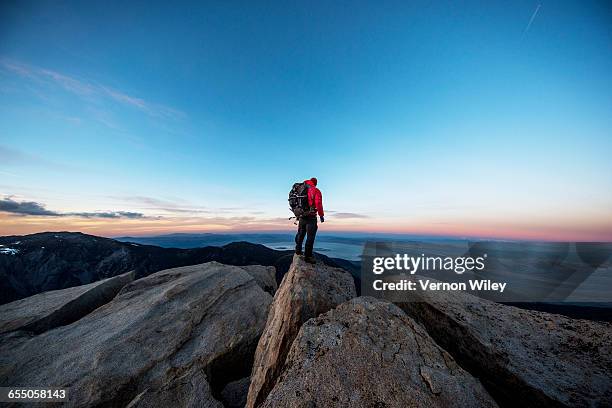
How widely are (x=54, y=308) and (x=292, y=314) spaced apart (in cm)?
1594

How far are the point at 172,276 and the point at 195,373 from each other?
9046 mm

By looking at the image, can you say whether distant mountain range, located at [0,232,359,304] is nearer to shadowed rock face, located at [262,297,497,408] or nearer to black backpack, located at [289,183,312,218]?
black backpack, located at [289,183,312,218]

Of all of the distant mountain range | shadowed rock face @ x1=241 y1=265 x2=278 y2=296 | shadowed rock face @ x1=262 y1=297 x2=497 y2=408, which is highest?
shadowed rock face @ x1=262 y1=297 x2=497 y2=408

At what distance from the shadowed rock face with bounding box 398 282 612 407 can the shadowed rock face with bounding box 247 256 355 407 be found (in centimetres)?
373

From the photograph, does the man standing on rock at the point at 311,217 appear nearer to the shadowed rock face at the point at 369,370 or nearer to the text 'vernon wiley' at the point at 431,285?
the text 'vernon wiley' at the point at 431,285

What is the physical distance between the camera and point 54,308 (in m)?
13.6

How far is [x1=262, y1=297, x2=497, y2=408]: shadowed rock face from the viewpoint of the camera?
4566 millimetres

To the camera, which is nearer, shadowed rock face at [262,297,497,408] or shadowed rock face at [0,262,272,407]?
shadowed rock face at [262,297,497,408]

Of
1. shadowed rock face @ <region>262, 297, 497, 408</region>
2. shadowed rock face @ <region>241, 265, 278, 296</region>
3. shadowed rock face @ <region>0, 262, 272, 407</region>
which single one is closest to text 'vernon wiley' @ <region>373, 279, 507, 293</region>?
shadowed rock face @ <region>262, 297, 497, 408</region>

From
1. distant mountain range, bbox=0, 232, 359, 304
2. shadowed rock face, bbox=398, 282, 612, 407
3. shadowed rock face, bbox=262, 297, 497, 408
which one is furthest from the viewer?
distant mountain range, bbox=0, 232, 359, 304

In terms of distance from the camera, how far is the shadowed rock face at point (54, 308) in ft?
40.9

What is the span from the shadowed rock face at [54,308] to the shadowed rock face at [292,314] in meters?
13.4

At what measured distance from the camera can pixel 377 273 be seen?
40.3ft

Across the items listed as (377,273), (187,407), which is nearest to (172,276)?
(187,407)
